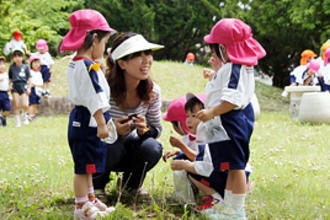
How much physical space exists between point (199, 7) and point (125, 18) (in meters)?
4.78

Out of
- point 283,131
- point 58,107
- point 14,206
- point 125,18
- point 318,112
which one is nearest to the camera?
point 14,206

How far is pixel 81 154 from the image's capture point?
9.21 feet

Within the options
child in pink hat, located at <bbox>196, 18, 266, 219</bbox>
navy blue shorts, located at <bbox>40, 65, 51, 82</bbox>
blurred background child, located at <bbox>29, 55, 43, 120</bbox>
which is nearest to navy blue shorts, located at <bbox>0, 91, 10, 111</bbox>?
blurred background child, located at <bbox>29, 55, 43, 120</bbox>

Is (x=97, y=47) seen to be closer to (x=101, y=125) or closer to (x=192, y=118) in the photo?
(x=101, y=125)

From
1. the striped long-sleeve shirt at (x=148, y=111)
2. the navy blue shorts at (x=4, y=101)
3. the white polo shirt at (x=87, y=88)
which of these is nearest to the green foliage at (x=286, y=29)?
the navy blue shorts at (x=4, y=101)

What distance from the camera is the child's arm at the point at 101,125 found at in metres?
2.71

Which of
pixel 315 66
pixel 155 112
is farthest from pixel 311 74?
pixel 155 112

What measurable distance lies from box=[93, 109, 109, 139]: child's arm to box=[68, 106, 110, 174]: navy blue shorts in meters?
0.09

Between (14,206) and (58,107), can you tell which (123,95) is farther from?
(58,107)

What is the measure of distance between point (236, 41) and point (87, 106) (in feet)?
3.71

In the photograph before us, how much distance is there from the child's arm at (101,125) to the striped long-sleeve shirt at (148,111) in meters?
0.87

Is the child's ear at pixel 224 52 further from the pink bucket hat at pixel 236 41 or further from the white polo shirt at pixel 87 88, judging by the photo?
the white polo shirt at pixel 87 88

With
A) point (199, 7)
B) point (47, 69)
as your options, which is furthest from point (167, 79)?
point (199, 7)

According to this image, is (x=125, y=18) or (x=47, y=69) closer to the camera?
(x=47, y=69)
